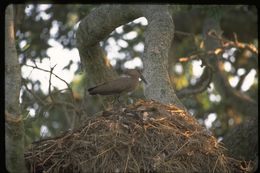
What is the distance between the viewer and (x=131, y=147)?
25.5 feet

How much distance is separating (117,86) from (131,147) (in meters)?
2.07

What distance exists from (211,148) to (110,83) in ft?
6.74

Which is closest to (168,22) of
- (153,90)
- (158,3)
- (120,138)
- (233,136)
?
(158,3)

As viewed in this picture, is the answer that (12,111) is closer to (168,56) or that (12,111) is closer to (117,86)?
(117,86)

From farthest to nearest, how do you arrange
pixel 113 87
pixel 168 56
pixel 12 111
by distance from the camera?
pixel 168 56
pixel 113 87
pixel 12 111

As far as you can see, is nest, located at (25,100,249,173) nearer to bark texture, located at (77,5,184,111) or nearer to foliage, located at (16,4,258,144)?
bark texture, located at (77,5,184,111)

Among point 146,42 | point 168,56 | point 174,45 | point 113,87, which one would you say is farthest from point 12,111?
point 174,45

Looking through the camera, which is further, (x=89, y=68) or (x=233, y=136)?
(x=89, y=68)

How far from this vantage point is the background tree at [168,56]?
10445mm

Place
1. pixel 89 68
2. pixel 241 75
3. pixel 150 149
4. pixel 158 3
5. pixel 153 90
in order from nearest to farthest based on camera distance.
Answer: pixel 150 149, pixel 153 90, pixel 158 3, pixel 89 68, pixel 241 75

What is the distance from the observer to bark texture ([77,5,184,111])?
9398 millimetres

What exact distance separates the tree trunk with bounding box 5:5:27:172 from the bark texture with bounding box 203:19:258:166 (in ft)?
11.5

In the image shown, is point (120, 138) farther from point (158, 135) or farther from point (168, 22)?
point (168, 22)

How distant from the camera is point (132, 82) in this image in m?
9.90
